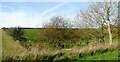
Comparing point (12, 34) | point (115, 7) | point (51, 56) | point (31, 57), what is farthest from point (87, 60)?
point (12, 34)

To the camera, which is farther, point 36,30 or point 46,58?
point 36,30

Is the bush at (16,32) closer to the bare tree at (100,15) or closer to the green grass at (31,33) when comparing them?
the green grass at (31,33)

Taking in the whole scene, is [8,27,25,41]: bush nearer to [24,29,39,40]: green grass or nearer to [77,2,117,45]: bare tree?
[24,29,39,40]: green grass

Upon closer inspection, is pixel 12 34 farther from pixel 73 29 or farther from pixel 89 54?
pixel 89 54

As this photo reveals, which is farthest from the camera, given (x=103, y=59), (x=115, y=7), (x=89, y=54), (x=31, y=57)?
(x=115, y=7)

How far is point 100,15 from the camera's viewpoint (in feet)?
93.8

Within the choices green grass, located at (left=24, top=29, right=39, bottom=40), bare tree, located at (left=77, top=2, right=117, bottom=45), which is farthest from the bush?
bare tree, located at (left=77, top=2, right=117, bottom=45)

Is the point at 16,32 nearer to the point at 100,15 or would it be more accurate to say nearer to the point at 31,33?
the point at 31,33

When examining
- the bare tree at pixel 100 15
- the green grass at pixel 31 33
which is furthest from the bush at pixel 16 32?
the bare tree at pixel 100 15

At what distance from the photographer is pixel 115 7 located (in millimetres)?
27453

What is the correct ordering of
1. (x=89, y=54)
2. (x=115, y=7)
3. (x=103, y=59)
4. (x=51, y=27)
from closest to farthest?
(x=103, y=59) < (x=89, y=54) < (x=115, y=7) < (x=51, y=27)

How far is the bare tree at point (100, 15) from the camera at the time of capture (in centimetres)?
2769

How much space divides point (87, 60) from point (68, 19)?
20.3 m

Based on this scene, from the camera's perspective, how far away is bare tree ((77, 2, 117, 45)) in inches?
1090
